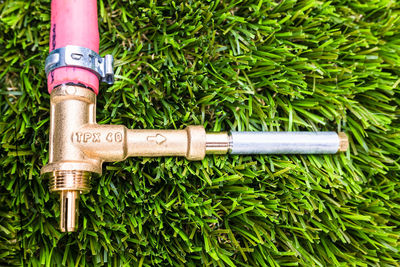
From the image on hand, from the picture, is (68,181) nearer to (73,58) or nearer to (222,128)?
(73,58)

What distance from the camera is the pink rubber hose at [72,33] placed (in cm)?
97

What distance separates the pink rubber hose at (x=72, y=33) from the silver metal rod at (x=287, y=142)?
0.51m

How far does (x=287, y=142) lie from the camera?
1110mm

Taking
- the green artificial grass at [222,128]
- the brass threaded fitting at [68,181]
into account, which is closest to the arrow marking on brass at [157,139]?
the green artificial grass at [222,128]

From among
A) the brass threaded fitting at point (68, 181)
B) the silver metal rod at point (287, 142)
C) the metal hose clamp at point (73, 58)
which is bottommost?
the brass threaded fitting at point (68, 181)

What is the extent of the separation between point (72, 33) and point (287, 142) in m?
0.78

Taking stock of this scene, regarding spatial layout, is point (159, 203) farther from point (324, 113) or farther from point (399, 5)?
point (399, 5)

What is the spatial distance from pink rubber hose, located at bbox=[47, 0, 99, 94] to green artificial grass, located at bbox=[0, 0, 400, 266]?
11 centimetres

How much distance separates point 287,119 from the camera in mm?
1189

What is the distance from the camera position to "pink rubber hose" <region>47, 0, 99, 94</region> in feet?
3.17

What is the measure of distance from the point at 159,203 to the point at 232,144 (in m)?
0.32

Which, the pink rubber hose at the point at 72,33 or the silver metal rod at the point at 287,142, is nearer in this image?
the pink rubber hose at the point at 72,33

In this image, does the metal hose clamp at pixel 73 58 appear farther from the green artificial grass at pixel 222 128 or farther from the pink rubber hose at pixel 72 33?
the green artificial grass at pixel 222 128

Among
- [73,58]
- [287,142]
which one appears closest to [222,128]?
Answer: [287,142]
